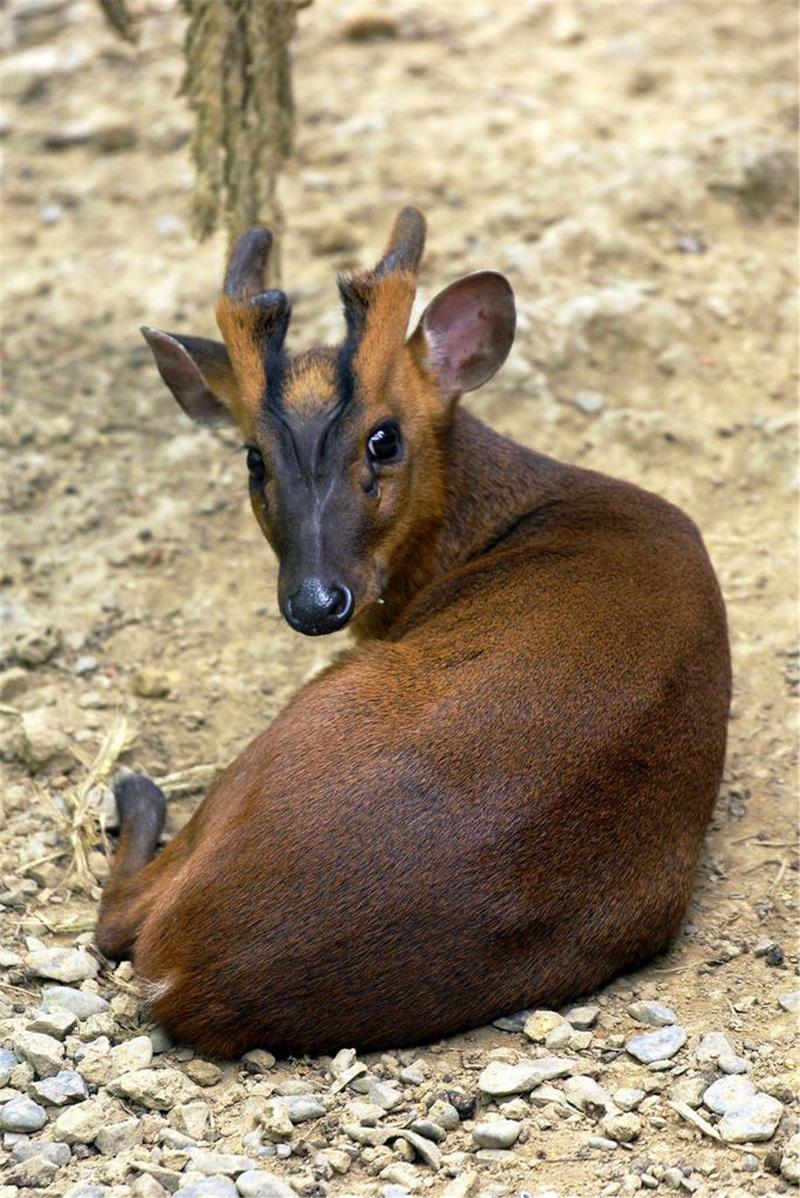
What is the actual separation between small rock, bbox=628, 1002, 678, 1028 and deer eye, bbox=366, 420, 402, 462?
6.57ft

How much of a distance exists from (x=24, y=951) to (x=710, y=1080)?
2138 mm

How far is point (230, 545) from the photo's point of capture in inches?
294

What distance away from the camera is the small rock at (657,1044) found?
180 inches

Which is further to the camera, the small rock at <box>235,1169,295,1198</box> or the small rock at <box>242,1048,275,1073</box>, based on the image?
the small rock at <box>242,1048,275,1073</box>

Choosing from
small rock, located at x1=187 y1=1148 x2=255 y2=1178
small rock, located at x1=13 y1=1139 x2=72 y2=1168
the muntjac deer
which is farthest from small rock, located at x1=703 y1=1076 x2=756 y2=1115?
small rock, located at x1=13 y1=1139 x2=72 y2=1168

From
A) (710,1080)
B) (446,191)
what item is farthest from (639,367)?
(710,1080)

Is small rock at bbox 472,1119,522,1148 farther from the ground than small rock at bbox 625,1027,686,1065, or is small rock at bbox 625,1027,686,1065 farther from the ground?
small rock at bbox 472,1119,522,1148

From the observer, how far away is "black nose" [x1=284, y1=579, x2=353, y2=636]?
204 inches

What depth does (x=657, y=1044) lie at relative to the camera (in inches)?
181

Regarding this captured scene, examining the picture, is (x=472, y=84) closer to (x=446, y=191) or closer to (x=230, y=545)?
(x=446, y=191)

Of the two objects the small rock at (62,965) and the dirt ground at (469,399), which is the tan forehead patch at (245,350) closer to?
the dirt ground at (469,399)

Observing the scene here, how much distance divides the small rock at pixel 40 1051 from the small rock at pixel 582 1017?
1429 millimetres

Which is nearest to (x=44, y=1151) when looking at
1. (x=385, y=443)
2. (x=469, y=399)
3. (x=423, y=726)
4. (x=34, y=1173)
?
(x=34, y=1173)

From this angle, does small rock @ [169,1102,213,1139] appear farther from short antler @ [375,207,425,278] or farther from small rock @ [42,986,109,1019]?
short antler @ [375,207,425,278]
